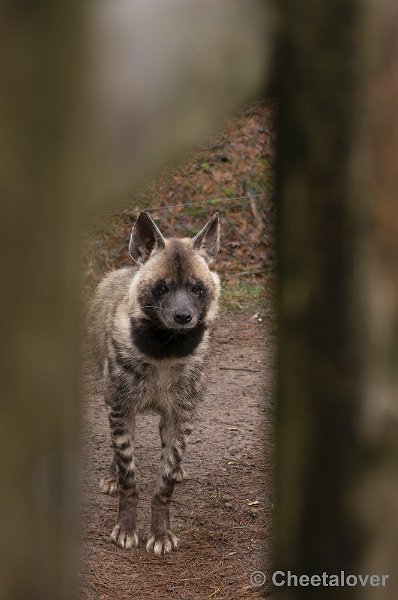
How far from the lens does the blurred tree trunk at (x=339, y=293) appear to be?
180 centimetres

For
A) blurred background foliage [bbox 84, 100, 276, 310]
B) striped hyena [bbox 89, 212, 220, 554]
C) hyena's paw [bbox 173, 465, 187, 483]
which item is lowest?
hyena's paw [bbox 173, 465, 187, 483]

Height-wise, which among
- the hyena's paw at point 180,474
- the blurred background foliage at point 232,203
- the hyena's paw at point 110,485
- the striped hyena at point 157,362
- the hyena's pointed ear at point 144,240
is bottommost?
the hyena's paw at point 110,485

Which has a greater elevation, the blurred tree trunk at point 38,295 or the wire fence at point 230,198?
the wire fence at point 230,198

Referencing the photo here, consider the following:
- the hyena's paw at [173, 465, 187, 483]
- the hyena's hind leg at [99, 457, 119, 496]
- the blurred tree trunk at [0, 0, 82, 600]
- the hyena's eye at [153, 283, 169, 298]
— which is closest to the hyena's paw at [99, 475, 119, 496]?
the hyena's hind leg at [99, 457, 119, 496]

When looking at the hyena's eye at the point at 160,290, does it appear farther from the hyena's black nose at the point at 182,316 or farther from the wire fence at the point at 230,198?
the wire fence at the point at 230,198

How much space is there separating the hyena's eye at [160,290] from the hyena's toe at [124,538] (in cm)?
138

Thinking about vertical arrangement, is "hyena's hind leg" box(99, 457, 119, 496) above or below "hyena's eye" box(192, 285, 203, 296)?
below

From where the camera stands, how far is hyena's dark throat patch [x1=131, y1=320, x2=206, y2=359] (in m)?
5.84

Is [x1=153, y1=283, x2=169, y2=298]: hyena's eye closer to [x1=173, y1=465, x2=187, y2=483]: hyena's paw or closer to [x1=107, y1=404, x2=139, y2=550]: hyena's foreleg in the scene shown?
[x1=107, y1=404, x2=139, y2=550]: hyena's foreleg

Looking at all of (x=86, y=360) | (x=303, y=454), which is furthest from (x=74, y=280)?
(x=86, y=360)

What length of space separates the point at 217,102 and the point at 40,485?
0.77m

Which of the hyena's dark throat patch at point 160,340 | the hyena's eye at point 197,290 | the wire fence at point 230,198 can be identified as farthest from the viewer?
the wire fence at point 230,198

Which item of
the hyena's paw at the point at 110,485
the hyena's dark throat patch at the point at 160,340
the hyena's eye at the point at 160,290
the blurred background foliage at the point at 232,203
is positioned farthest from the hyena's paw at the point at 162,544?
the blurred background foliage at the point at 232,203

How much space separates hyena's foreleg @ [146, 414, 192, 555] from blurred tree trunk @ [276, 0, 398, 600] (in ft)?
12.9
